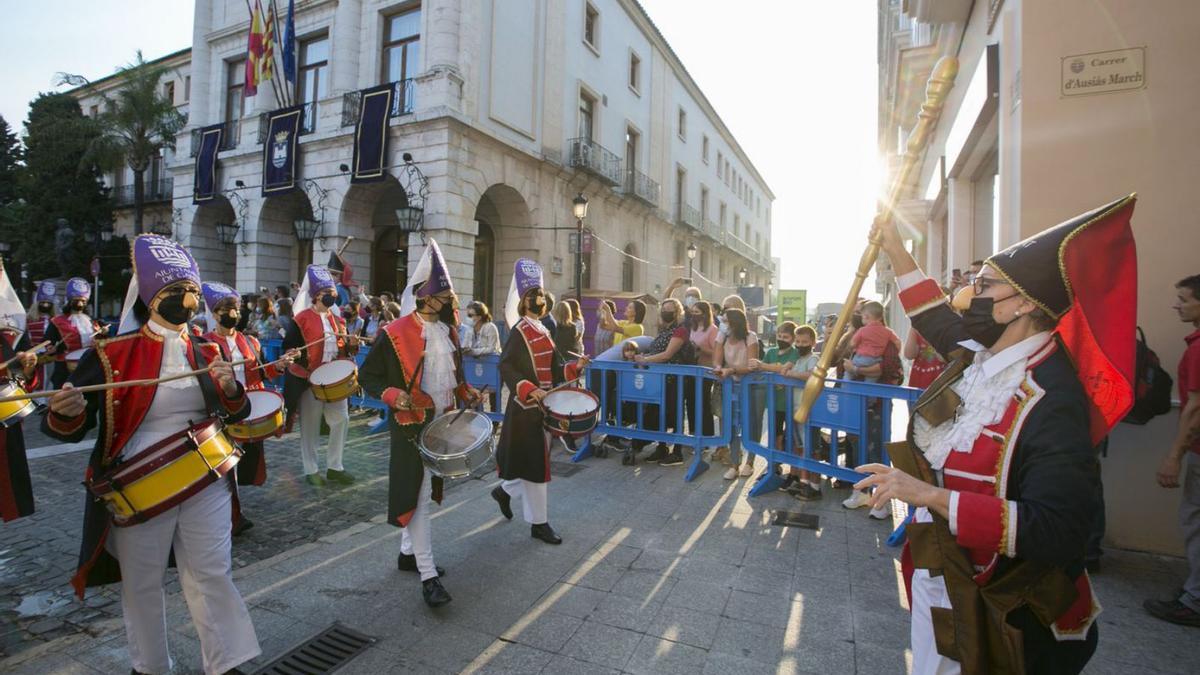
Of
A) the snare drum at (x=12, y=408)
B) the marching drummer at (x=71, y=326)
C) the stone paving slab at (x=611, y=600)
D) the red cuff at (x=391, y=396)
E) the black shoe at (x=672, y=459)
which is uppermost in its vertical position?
the marching drummer at (x=71, y=326)

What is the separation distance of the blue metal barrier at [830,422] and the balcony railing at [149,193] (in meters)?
32.5

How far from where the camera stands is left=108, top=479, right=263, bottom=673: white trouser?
2805 mm

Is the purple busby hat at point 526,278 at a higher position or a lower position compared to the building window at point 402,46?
lower

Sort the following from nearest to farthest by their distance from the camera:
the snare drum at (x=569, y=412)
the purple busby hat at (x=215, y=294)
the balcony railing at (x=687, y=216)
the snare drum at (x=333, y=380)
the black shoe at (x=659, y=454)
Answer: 1. the purple busby hat at (x=215, y=294)
2. the snare drum at (x=569, y=412)
3. the snare drum at (x=333, y=380)
4. the black shoe at (x=659, y=454)
5. the balcony railing at (x=687, y=216)

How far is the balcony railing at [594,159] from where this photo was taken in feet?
69.6

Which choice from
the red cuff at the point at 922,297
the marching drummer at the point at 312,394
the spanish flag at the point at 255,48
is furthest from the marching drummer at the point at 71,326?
the spanish flag at the point at 255,48

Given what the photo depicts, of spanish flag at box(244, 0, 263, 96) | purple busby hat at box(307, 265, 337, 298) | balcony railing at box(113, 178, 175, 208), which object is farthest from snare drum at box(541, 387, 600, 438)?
balcony railing at box(113, 178, 175, 208)

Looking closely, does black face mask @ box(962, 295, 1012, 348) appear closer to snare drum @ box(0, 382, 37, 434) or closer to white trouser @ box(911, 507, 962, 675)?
white trouser @ box(911, 507, 962, 675)

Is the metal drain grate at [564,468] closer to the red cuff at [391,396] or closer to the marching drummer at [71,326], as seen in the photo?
the red cuff at [391,396]

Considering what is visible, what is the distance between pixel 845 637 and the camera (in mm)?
3398

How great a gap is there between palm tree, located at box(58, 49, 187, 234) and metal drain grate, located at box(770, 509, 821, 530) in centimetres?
3158

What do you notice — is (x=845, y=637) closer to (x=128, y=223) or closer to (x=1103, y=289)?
(x=1103, y=289)

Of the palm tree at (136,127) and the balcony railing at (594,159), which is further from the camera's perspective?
the palm tree at (136,127)

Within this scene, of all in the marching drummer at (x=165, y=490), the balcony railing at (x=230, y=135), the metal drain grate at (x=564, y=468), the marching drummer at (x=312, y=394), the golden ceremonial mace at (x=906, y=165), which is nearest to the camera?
the golden ceremonial mace at (x=906, y=165)
